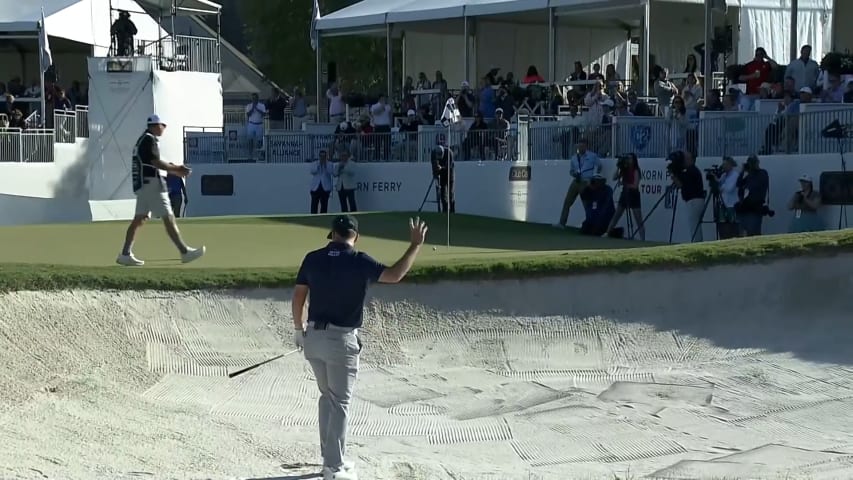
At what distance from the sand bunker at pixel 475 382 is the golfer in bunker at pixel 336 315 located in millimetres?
640

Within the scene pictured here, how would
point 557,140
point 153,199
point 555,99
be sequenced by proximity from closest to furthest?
point 153,199
point 557,140
point 555,99

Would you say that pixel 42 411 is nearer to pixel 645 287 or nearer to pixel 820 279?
pixel 645 287

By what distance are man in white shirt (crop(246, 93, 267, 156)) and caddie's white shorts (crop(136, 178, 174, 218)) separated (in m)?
16.4

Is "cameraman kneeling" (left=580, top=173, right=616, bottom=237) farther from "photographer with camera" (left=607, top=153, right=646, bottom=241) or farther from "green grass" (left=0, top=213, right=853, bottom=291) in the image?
"green grass" (left=0, top=213, right=853, bottom=291)

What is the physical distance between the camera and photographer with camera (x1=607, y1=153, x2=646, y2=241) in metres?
23.3

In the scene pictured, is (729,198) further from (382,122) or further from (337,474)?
(337,474)

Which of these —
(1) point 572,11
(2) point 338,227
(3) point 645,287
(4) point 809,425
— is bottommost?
(4) point 809,425

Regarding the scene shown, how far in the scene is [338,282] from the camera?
9133 millimetres

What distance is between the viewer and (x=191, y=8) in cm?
4125

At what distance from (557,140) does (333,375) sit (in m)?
17.4

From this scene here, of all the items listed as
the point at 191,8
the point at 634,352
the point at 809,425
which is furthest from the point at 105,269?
the point at 191,8

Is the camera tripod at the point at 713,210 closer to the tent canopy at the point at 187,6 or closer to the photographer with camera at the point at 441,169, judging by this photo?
the photographer with camera at the point at 441,169

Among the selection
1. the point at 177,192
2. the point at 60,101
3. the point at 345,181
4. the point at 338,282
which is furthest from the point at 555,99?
the point at 338,282

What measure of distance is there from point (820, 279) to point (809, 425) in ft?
11.2
